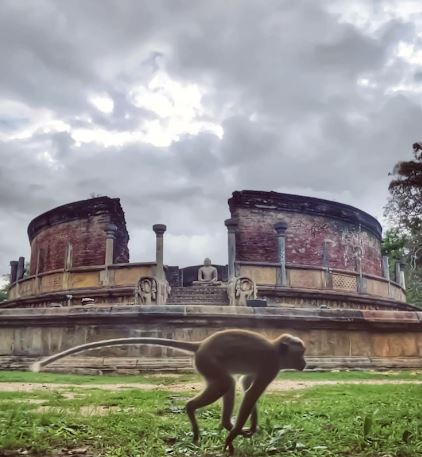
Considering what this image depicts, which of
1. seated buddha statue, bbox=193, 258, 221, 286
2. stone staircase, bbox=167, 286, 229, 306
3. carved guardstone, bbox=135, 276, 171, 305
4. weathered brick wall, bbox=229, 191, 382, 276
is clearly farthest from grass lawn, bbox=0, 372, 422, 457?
weathered brick wall, bbox=229, 191, 382, 276

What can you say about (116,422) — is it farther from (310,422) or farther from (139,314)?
(139,314)

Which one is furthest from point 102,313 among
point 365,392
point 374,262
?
point 374,262

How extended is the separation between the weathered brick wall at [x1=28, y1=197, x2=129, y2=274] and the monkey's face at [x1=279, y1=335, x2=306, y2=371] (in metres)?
17.8

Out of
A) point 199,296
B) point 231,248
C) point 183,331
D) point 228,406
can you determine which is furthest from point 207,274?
point 228,406

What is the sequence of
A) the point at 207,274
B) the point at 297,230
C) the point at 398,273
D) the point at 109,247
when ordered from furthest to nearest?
the point at 398,273
the point at 297,230
the point at 207,274
the point at 109,247

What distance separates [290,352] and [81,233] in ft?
61.8

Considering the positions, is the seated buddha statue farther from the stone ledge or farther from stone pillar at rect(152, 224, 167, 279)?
the stone ledge

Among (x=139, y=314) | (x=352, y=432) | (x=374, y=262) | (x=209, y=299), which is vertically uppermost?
(x=374, y=262)

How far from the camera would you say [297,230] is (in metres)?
19.5

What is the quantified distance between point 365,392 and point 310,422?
1723 millimetres

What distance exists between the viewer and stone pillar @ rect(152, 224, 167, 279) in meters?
14.4

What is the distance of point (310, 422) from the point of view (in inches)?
121

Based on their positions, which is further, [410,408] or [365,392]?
[365,392]

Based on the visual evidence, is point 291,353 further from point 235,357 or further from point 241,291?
point 241,291
